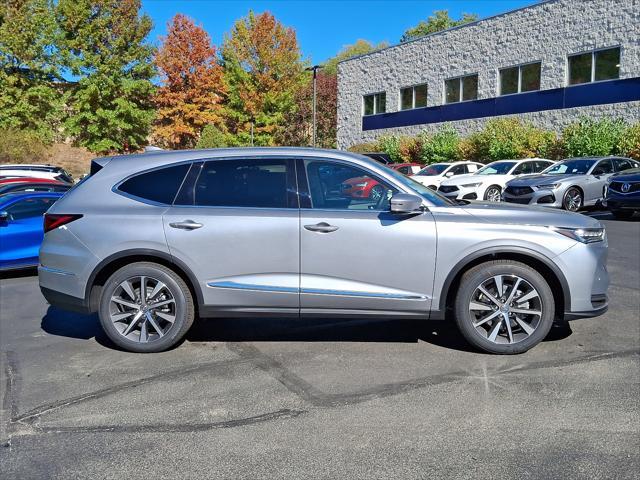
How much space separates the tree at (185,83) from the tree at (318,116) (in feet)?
20.3

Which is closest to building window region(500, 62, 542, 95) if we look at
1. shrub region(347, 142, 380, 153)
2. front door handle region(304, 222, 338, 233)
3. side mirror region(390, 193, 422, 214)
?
shrub region(347, 142, 380, 153)

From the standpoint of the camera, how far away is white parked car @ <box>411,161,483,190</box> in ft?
69.4

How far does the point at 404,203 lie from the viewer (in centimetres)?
471

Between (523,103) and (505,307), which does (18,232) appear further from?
(523,103)

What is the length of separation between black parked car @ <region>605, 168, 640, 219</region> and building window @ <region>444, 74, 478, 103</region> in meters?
17.0

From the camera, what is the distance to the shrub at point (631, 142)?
22.0 m

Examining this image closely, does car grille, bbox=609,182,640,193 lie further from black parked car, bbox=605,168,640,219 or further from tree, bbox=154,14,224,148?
tree, bbox=154,14,224,148

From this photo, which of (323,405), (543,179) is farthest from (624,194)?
(323,405)

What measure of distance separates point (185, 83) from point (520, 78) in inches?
1092

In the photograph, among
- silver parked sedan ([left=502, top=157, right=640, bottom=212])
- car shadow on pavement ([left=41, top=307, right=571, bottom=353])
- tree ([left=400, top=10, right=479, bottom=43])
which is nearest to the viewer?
car shadow on pavement ([left=41, top=307, right=571, bottom=353])

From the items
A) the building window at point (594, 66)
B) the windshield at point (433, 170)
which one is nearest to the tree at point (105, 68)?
the windshield at point (433, 170)

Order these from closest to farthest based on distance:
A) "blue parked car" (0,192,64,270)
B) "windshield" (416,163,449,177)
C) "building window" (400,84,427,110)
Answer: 1. "blue parked car" (0,192,64,270)
2. "windshield" (416,163,449,177)
3. "building window" (400,84,427,110)

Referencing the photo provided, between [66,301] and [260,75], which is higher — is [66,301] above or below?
below

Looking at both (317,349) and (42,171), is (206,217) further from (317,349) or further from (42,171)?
(42,171)
